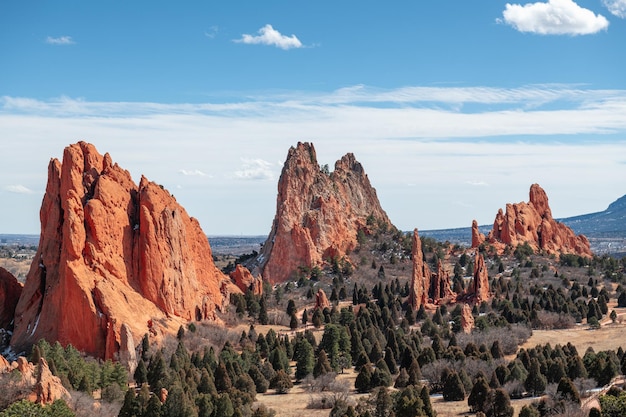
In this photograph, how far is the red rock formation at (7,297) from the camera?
8069 centimetres

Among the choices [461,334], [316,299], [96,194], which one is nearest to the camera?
[96,194]

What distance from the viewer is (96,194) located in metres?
79.8

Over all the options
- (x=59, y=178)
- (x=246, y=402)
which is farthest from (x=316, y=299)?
(x=246, y=402)

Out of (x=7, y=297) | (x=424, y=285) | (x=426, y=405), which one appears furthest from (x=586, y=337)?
(x=7, y=297)

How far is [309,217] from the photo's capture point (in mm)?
142500

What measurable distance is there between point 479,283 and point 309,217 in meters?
38.6

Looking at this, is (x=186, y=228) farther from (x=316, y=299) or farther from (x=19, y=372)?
(x=19, y=372)

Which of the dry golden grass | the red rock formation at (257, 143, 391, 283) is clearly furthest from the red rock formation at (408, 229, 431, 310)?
the red rock formation at (257, 143, 391, 283)

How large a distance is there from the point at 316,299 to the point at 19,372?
2482 inches

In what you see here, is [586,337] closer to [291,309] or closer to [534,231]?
[291,309]

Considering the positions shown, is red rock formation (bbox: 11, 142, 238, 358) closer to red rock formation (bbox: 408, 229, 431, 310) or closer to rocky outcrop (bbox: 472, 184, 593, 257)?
red rock formation (bbox: 408, 229, 431, 310)

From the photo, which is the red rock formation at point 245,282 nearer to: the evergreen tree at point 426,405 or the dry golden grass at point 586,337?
the dry golden grass at point 586,337

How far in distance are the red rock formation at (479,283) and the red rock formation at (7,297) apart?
2391 inches

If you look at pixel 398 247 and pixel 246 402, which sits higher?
pixel 398 247
